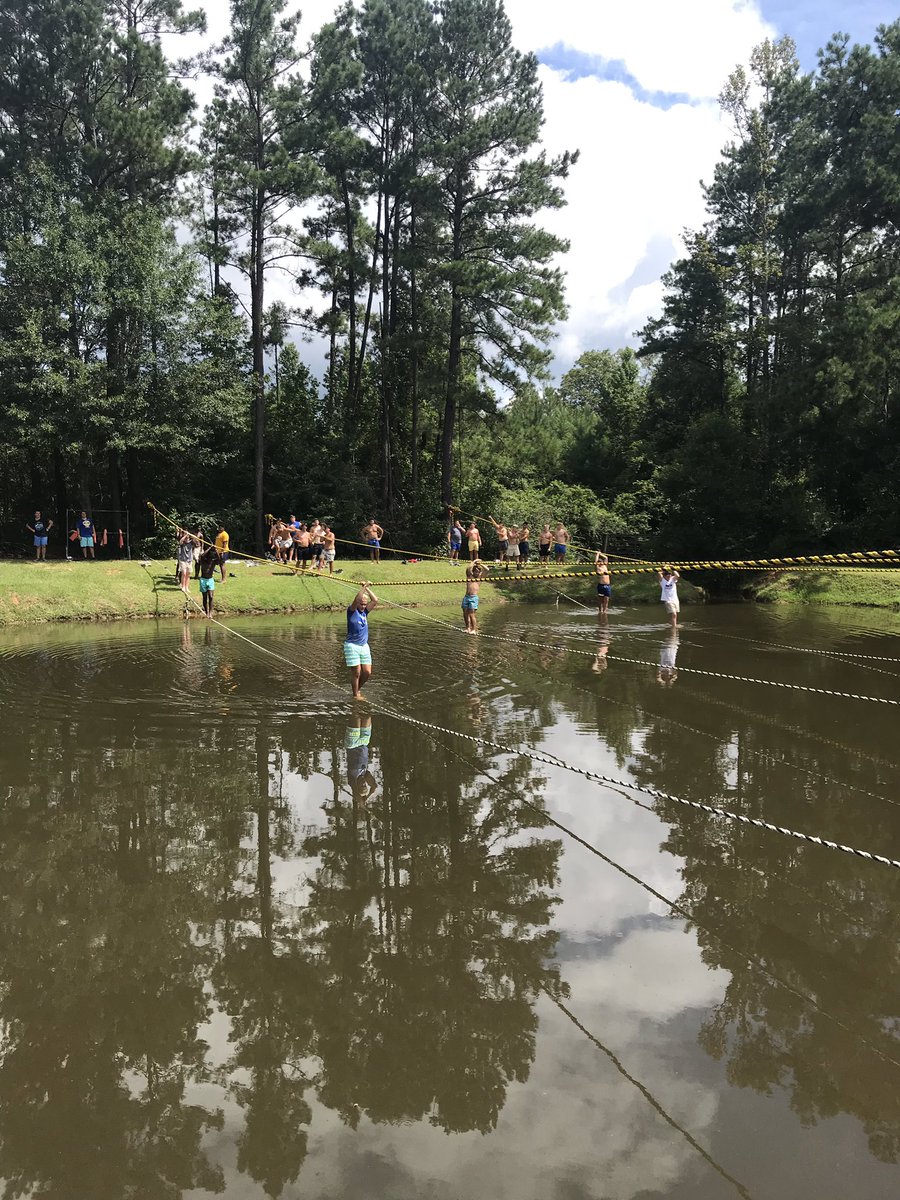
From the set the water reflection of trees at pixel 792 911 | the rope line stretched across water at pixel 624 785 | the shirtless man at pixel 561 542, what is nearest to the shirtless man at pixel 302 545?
the shirtless man at pixel 561 542

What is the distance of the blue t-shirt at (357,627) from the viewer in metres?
12.8

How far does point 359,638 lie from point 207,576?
35.6ft

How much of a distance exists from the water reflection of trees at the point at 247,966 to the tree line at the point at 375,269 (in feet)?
85.7

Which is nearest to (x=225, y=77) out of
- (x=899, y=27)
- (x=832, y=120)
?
(x=832, y=120)

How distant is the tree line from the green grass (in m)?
4.91

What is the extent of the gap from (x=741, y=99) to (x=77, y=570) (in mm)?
37211

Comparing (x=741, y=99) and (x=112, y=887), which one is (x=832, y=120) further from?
(x=112, y=887)

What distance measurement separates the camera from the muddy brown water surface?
3.95m

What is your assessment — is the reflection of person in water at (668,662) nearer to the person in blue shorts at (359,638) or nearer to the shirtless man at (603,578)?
the shirtless man at (603,578)

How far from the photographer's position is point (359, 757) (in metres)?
10.0

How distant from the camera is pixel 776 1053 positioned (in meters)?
4.62

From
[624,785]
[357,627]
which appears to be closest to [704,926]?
[624,785]

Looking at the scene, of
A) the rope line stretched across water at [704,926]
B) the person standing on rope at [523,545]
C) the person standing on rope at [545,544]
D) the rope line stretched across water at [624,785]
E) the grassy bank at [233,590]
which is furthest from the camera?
the person standing on rope at [545,544]

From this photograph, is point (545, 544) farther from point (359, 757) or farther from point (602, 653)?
point (359, 757)
